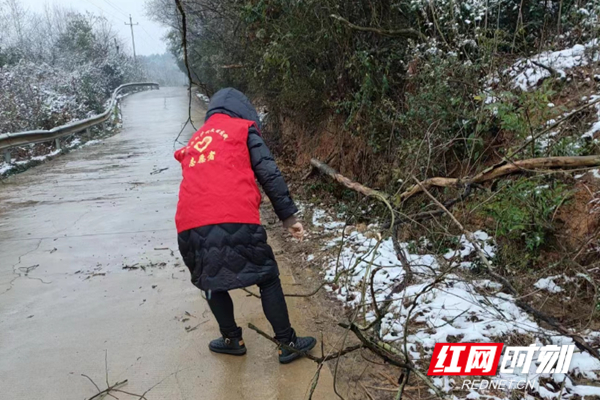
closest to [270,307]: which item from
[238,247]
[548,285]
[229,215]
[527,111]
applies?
[238,247]

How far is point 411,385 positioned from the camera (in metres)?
2.53

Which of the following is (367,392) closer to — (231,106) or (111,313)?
(231,106)

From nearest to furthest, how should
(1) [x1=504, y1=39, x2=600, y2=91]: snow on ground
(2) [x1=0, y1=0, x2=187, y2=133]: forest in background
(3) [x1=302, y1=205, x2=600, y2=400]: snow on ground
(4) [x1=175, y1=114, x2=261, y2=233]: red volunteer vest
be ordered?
1. (3) [x1=302, y1=205, x2=600, y2=400]: snow on ground
2. (4) [x1=175, y1=114, x2=261, y2=233]: red volunteer vest
3. (1) [x1=504, y1=39, x2=600, y2=91]: snow on ground
4. (2) [x1=0, y1=0, x2=187, y2=133]: forest in background

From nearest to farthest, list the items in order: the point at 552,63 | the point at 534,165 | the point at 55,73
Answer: the point at 534,165 < the point at 552,63 < the point at 55,73

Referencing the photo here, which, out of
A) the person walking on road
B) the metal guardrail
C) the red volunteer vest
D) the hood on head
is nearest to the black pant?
the person walking on road

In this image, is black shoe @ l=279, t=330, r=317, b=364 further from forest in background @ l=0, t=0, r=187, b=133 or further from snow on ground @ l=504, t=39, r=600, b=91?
forest in background @ l=0, t=0, r=187, b=133

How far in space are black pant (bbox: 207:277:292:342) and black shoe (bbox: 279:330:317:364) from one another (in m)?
0.06

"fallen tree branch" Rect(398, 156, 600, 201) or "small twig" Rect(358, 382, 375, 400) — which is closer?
"small twig" Rect(358, 382, 375, 400)

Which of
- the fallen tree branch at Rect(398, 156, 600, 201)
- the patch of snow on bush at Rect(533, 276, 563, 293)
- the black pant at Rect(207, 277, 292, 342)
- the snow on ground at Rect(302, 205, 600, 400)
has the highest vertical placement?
the fallen tree branch at Rect(398, 156, 600, 201)

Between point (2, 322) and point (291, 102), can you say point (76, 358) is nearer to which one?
point (2, 322)

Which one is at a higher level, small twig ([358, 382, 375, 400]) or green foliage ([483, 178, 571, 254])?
green foliage ([483, 178, 571, 254])

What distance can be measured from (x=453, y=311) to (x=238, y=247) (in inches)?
62.8

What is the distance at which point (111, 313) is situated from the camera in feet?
11.4

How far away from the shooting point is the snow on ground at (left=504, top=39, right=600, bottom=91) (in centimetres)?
397
